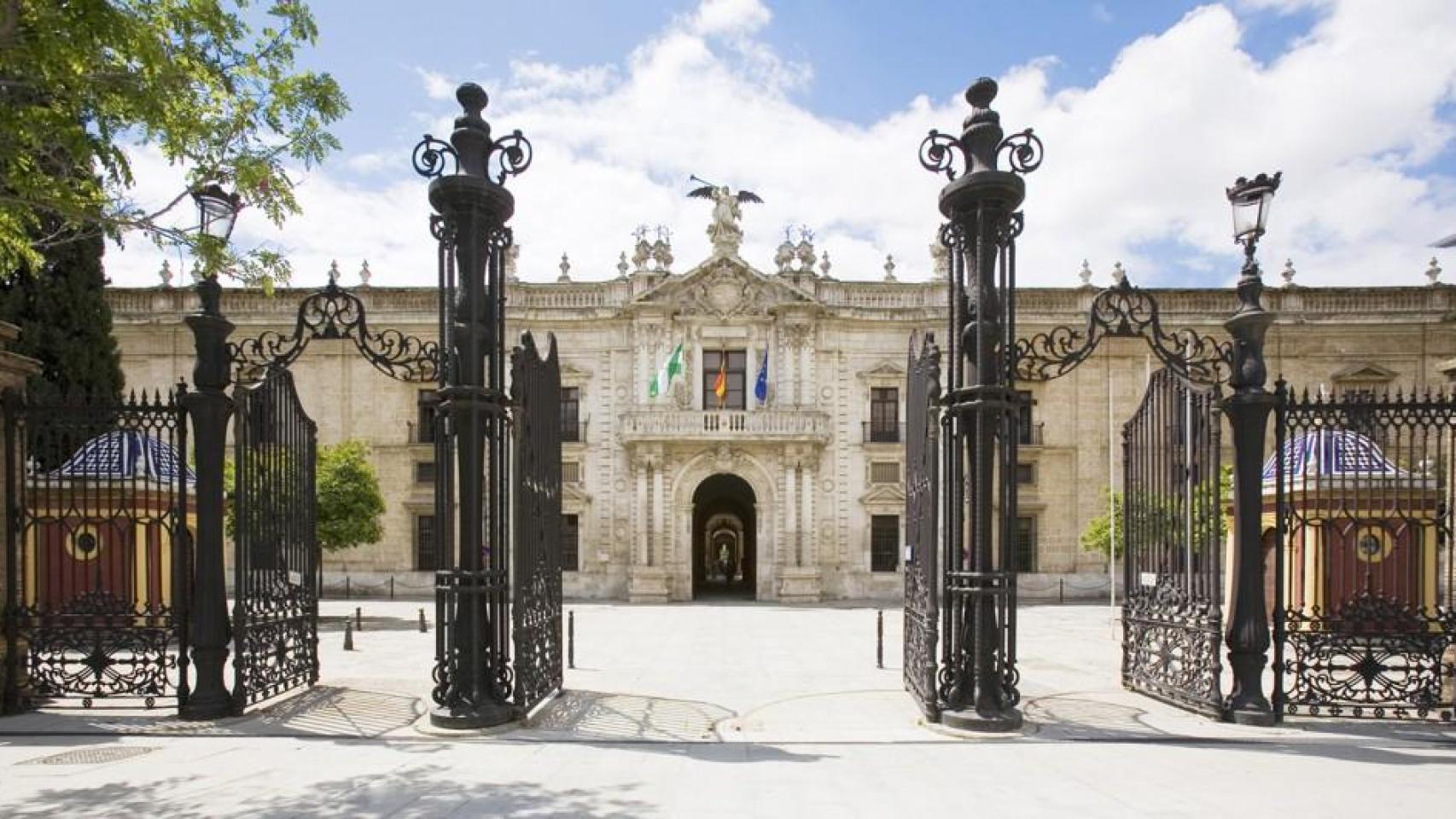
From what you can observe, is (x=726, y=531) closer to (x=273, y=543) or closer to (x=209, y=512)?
(x=273, y=543)

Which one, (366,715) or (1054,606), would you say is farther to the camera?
(1054,606)

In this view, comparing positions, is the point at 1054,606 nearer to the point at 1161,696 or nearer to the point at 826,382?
the point at 826,382

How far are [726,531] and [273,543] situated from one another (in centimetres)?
4712

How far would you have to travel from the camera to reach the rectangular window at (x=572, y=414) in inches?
1220

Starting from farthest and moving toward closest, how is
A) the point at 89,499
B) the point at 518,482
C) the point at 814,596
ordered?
the point at 814,596 < the point at 89,499 < the point at 518,482

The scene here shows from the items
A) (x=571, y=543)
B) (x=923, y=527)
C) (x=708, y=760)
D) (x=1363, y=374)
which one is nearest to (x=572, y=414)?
(x=571, y=543)

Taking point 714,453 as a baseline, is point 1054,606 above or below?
below

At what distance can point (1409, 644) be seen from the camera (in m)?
8.84

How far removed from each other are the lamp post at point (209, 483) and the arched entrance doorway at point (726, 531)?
71.7 feet

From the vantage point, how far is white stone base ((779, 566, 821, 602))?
29.2 metres

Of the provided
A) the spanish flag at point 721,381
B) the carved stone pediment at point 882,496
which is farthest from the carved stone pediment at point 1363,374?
the spanish flag at point 721,381

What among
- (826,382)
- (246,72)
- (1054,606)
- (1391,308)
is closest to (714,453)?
(826,382)

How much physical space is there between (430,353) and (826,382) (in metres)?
22.4

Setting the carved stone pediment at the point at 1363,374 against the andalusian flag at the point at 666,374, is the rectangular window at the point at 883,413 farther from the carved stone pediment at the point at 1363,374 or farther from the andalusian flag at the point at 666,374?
the carved stone pediment at the point at 1363,374
